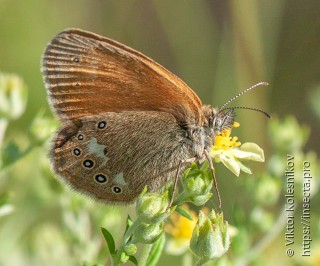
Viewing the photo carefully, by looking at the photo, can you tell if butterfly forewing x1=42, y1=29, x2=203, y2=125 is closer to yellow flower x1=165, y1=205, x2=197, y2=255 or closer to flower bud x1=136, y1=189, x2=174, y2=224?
flower bud x1=136, y1=189, x2=174, y2=224

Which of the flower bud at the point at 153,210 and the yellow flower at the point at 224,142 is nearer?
the flower bud at the point at 153,210

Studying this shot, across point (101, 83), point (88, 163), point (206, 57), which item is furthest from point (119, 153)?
point (206, 57)

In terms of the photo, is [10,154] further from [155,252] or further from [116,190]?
[155,252]

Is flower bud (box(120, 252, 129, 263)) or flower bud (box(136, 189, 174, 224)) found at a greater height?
flower bud (box(136, 189, 174, 224))

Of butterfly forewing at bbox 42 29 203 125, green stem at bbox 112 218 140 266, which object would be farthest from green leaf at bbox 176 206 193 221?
butterfly forewing at bbox 42 29 203 125

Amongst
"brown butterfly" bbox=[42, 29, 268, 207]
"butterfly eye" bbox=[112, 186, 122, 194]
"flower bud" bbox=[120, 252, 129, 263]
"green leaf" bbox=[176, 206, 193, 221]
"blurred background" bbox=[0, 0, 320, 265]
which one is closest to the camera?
"flower bud" bbox=[120, 252, 129, 263]

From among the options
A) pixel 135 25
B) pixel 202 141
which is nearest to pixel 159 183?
pixel 202 141

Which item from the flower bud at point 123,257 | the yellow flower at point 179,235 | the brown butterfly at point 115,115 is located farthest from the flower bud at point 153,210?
the yellow flower at point 179,235

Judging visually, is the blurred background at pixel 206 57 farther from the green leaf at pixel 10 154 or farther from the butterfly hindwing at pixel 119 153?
the butterfly hindwing at pixel 119 153
